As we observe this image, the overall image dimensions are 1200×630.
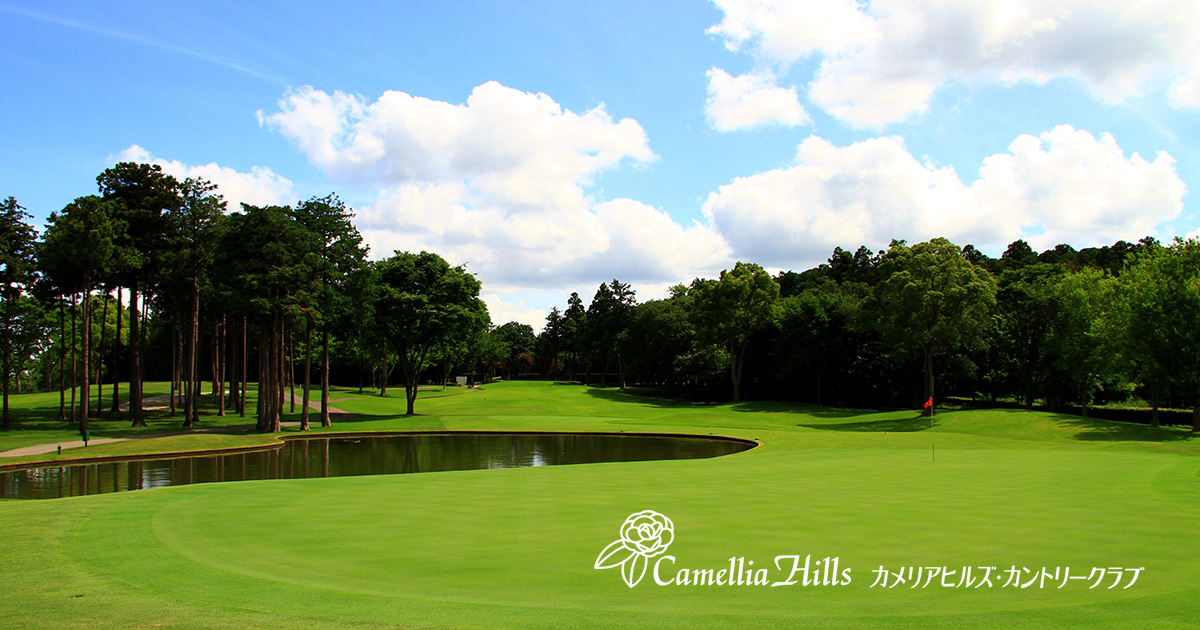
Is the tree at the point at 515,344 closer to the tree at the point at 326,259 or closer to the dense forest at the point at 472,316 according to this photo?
the dense forest at the point at 472,316

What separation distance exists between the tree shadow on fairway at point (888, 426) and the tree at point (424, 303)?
92.0ft

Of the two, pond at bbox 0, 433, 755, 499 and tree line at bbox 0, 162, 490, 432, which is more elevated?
tree line at bbox 0, 162, 490, 432

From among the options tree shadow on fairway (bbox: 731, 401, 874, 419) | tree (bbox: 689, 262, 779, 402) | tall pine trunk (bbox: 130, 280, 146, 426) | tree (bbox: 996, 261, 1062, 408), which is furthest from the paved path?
tree (bbox: 996, 261, 1062, 408)

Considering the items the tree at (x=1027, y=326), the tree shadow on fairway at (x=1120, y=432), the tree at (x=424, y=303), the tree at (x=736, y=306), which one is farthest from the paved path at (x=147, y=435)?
the tree at (x=1027, y=326)

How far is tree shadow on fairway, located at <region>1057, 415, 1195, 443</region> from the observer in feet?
121

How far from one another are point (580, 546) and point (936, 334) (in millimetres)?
47942

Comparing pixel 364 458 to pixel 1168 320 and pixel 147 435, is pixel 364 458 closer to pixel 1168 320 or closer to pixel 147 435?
pixel 147 435

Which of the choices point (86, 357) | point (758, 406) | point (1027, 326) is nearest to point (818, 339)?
point (758, 406)

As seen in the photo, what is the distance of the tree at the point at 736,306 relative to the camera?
68812 mm

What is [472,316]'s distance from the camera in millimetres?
53688

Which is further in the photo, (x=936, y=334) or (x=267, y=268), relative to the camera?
(x=936, y=334)

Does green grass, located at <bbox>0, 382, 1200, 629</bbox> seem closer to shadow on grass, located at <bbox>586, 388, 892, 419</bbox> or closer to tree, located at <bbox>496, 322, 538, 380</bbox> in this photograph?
shadow on grass, located at <bbox>586, 388, 892, 419</bbox>

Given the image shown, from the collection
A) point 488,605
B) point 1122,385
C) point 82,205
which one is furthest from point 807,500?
point 1122,385

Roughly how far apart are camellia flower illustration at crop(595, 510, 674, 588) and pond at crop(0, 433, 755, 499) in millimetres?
15818
